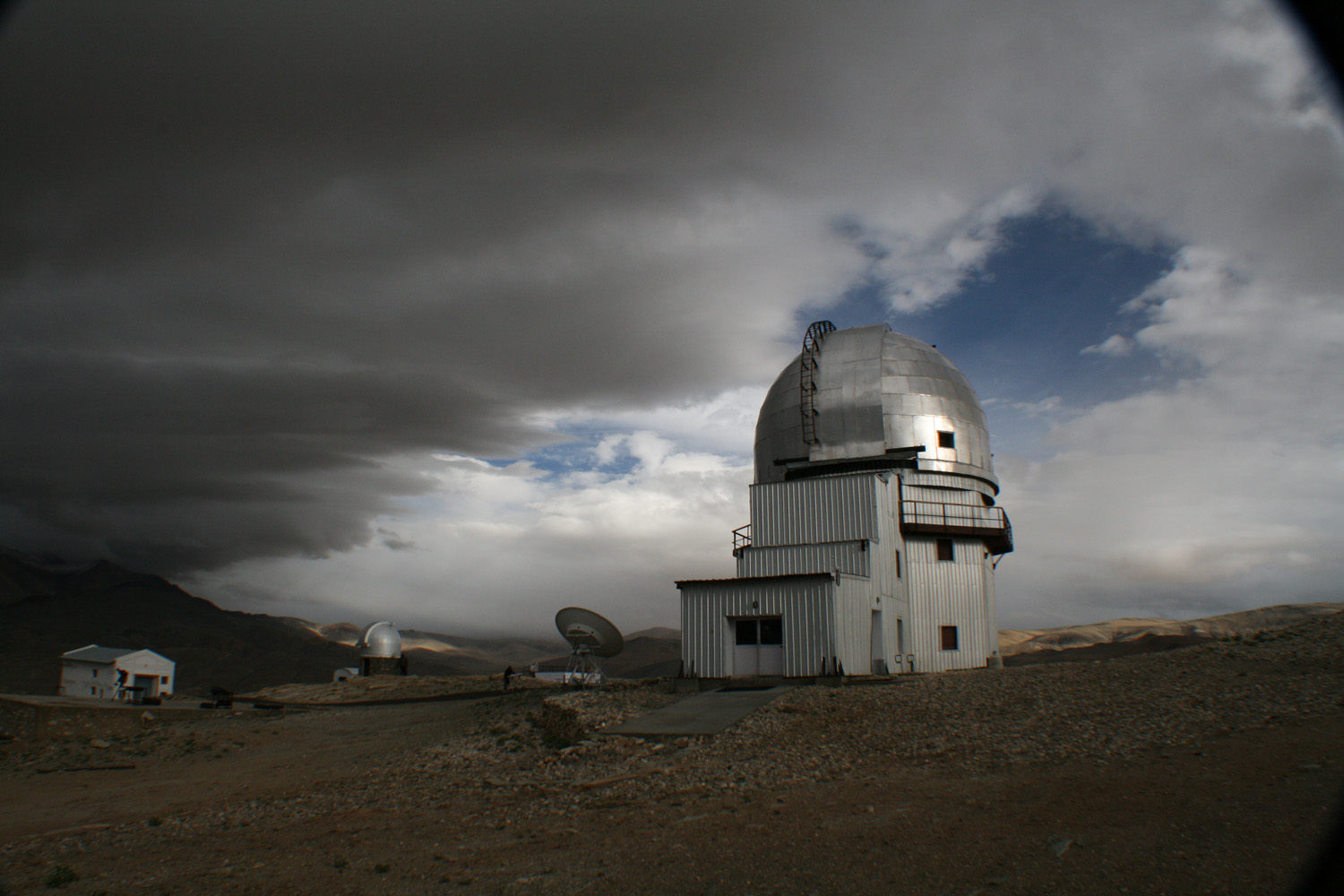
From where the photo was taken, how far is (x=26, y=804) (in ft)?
47.5

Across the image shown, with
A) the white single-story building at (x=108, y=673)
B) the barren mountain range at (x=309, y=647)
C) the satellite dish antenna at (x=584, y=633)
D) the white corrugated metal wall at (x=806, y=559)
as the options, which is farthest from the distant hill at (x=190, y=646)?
the white corrugated metal wall at (x=806, y=559)

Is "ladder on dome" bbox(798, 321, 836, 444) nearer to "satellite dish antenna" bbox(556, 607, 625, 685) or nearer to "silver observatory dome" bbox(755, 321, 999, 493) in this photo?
"silver observatory dome" bbox(755, 321, 999, 493)

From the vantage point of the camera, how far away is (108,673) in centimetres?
4253

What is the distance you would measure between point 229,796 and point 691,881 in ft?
35.6

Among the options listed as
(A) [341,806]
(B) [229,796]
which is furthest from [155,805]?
(A) [341,806]

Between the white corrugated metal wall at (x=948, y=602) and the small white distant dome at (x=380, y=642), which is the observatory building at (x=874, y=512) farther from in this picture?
the small white distant dome at (x=380, y=642)

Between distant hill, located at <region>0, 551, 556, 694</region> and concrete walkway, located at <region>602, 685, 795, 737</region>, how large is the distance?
42982 mm

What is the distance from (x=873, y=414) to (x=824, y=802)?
1945cm

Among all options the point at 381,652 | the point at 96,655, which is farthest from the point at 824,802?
the point at 96,655

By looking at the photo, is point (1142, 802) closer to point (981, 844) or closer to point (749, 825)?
point (981, 844)

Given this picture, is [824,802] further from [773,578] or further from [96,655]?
[96,655]

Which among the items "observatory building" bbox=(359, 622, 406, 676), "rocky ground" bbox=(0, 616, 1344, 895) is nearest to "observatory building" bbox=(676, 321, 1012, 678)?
"rocky ground" bbox=(0, 616, 1344, 895)

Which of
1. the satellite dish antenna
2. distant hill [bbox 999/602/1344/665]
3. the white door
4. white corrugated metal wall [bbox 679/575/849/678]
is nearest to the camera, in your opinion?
white corrugated metal wall [bbox 679/575/849/678]

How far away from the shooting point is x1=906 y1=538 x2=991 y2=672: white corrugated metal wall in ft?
83.6
